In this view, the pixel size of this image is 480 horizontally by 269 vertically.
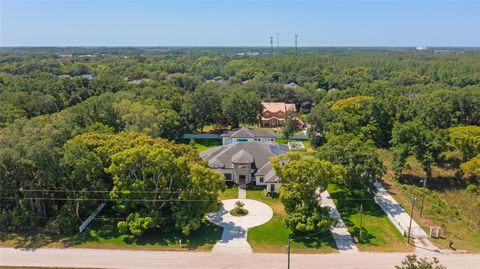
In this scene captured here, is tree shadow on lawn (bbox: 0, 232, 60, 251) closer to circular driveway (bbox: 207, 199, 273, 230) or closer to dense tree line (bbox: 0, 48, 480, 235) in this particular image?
dense tree line (bbox: 0, 48, 480, 235)

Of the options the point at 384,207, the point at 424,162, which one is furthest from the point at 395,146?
the point at 384,207

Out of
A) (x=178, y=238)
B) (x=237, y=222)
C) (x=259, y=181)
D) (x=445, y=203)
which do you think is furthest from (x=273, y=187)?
(x=445, y=203)

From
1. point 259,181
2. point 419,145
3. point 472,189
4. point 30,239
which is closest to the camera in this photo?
point 30,239

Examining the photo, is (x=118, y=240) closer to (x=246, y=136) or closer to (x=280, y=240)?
(x=280, y=240)

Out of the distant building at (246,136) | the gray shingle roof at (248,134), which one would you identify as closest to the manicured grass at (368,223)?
the distant building at (246,136)

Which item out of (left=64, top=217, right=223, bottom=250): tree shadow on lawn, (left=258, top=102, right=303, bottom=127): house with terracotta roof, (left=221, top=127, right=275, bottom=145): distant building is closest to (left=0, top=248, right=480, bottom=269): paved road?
(left=64, top=217, right=223, bottom=250): tree shadow on lawn

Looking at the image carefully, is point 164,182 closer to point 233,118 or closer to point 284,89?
point 233,118
